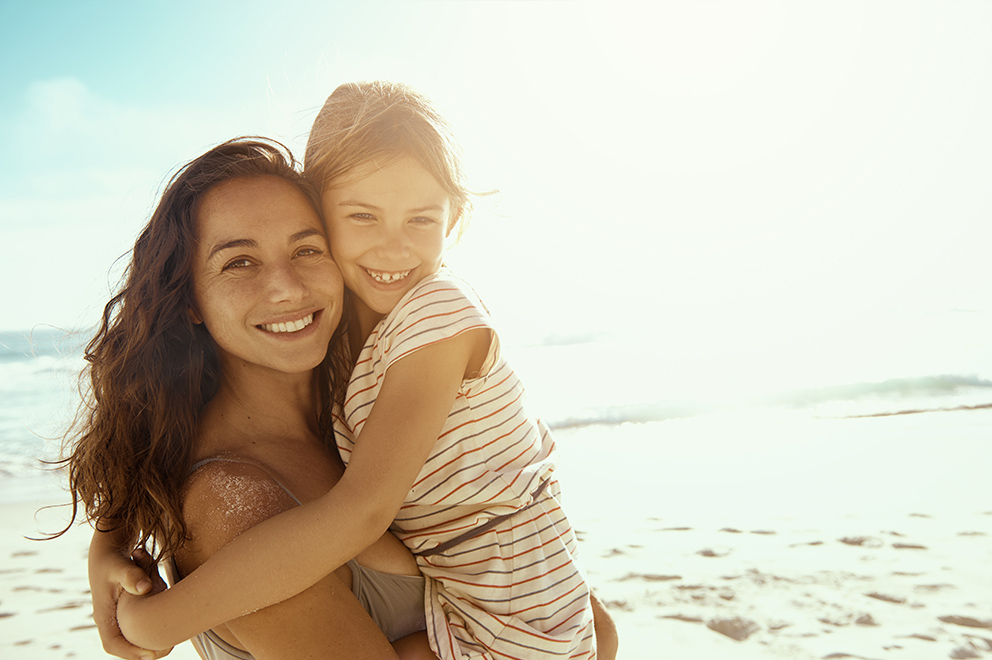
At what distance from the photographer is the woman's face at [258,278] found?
6.18 ft

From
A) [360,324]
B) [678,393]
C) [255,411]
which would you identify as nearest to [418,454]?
[255,411]

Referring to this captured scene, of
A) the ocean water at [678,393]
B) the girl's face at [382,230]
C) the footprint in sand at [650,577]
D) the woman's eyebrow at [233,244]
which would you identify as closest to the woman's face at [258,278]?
the woman's eyebrow at [233,244]

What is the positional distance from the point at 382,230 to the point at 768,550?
13.2ft

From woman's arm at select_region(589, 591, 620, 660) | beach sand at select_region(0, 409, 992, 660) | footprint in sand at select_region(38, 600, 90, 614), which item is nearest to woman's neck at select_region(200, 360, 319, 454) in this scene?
woman's arm at select_region(589, 591, 620, 660)

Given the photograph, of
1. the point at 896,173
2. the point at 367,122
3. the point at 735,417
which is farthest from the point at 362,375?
the point at 896,173

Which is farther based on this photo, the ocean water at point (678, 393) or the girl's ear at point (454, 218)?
the ocean water at point (678, 393)

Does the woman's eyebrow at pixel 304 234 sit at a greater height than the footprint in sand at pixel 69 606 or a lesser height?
greater

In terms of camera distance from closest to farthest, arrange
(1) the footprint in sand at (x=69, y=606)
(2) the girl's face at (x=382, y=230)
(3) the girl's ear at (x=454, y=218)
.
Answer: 1. (2) the girl's face at (x=382, y=230)
2. (3) the girl's ear at (x=454, y=218)
3. (1) the footprint in sand at (x=69, y=606)

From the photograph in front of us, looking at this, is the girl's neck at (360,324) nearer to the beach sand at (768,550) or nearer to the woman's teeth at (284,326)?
the woman's teeth at (284,326)

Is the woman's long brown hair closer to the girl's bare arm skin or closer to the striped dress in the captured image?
the girl's bare arm skin

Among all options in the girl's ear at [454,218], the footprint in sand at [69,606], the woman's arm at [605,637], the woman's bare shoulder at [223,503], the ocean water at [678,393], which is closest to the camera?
the woman's bare shoulder at [223,503]

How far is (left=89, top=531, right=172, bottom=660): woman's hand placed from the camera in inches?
69.0

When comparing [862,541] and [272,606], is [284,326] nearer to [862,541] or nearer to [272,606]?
[272,606]

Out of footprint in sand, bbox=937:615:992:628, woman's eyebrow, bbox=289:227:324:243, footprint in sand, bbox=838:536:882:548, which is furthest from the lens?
footprint in sand, bbox=838:536:882:548
